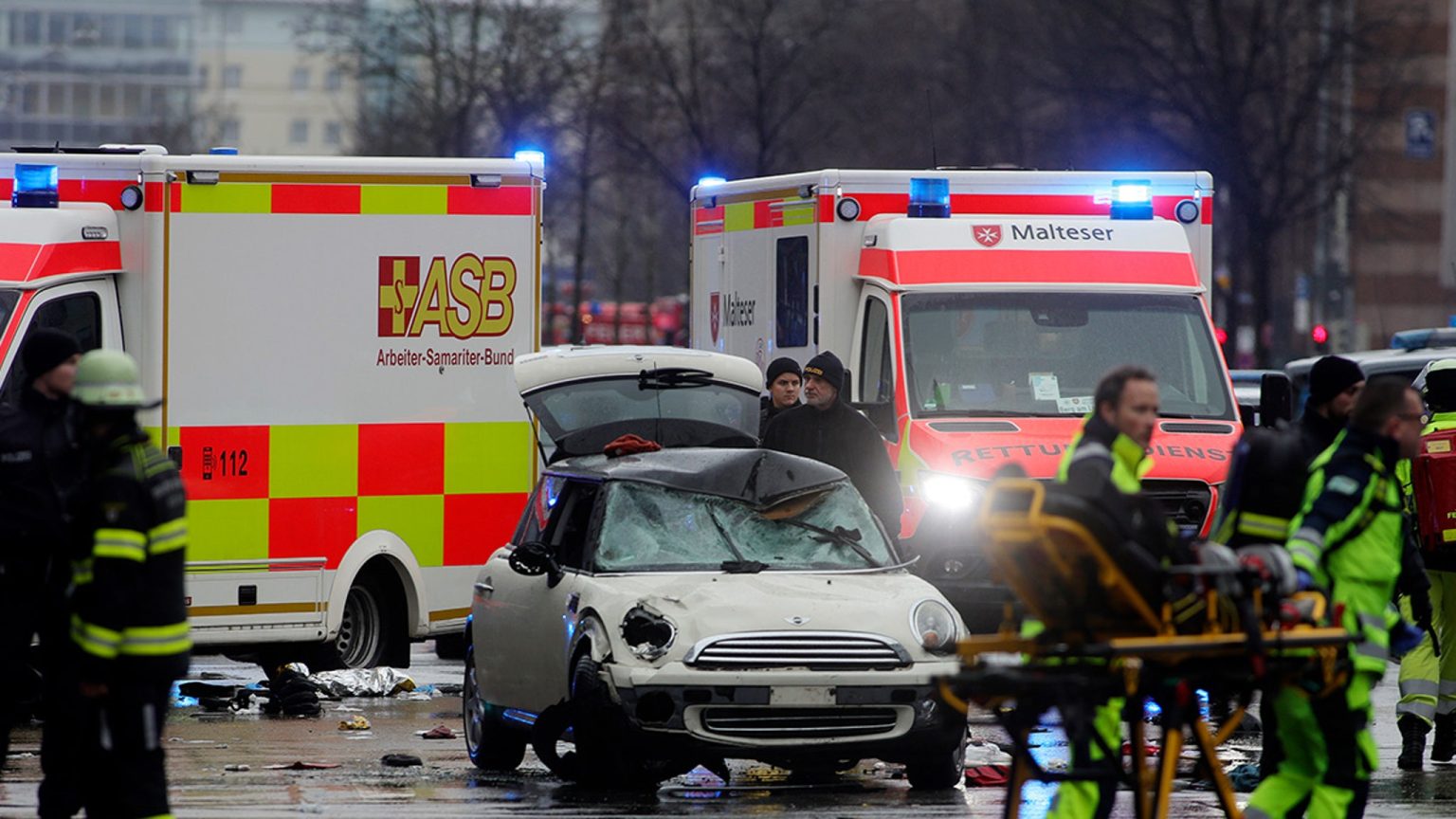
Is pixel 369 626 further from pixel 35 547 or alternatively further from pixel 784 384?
pixel 35 547

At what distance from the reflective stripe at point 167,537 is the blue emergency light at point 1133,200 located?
8597mm

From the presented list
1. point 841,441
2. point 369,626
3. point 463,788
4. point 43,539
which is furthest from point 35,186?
point 43,539

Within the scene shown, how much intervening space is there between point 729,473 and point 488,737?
65.2 inches

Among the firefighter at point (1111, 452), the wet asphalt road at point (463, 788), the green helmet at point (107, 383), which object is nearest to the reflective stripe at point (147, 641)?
the green helmet at point (107, 383)

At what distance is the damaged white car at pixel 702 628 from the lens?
1005 cm

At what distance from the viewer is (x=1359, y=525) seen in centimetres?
808

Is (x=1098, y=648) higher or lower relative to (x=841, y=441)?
lower

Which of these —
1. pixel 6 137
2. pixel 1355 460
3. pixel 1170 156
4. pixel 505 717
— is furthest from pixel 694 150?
pixel 6 137

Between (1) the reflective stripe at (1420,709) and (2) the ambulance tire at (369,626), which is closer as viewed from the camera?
(1) the reflective stripe at (1420,709)

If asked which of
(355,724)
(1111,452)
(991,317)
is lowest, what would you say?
(355,724)

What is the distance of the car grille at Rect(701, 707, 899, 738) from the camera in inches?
395

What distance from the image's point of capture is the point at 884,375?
1429cm

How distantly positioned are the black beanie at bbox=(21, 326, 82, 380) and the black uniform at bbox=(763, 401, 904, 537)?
496 centimetres

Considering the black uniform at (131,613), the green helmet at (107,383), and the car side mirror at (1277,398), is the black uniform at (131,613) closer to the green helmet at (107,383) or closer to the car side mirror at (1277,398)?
the green helmet at (107,383)
